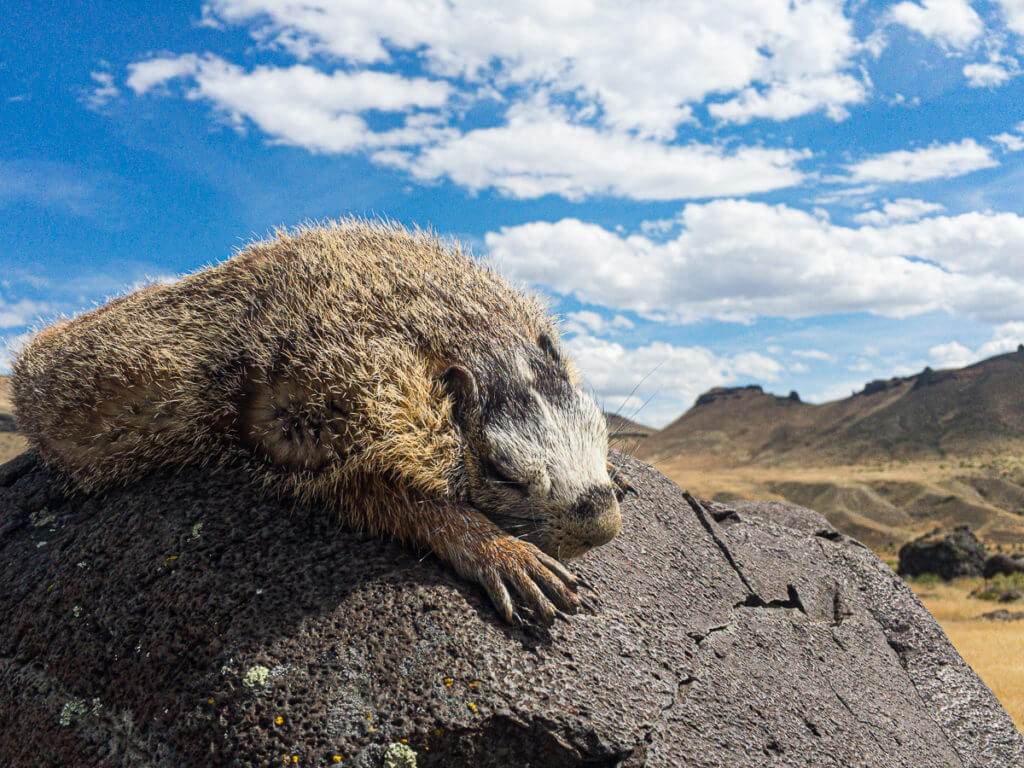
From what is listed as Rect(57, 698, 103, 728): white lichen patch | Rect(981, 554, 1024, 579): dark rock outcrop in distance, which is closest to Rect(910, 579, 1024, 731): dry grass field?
Rect(981, 554, 1024, 579): dark rock outcrop in distance

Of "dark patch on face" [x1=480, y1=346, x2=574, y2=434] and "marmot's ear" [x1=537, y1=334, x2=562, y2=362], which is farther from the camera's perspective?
"marmot's ear" [x1=537, y1=334, x2=562, y2=362]

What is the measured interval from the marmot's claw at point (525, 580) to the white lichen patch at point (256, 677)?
1.28m

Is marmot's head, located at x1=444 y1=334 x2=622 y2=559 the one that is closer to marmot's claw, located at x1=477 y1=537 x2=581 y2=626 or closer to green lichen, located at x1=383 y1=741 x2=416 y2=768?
marmot's claw, located at x1=477 y1=537 x2=581 y2=626

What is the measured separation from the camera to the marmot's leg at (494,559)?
13.3 feet

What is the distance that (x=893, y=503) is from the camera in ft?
206

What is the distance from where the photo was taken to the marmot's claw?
13.3 feet

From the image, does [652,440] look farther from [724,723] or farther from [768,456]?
[724,723]

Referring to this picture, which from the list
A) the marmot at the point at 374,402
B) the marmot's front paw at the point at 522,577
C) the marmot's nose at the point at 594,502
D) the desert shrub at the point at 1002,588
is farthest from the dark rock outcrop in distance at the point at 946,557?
the marmot's front paw at the point at 522,577

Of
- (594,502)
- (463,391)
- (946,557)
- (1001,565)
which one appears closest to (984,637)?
(1001,565)

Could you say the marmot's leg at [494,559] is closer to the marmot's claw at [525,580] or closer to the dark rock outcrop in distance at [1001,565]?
the marmot's claw at [525,580]

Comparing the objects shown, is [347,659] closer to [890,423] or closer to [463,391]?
[463,391]

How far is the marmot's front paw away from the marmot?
0.04 ft

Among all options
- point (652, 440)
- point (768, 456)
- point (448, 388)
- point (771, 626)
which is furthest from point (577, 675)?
point (652, 440)

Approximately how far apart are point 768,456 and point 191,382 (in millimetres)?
99916
